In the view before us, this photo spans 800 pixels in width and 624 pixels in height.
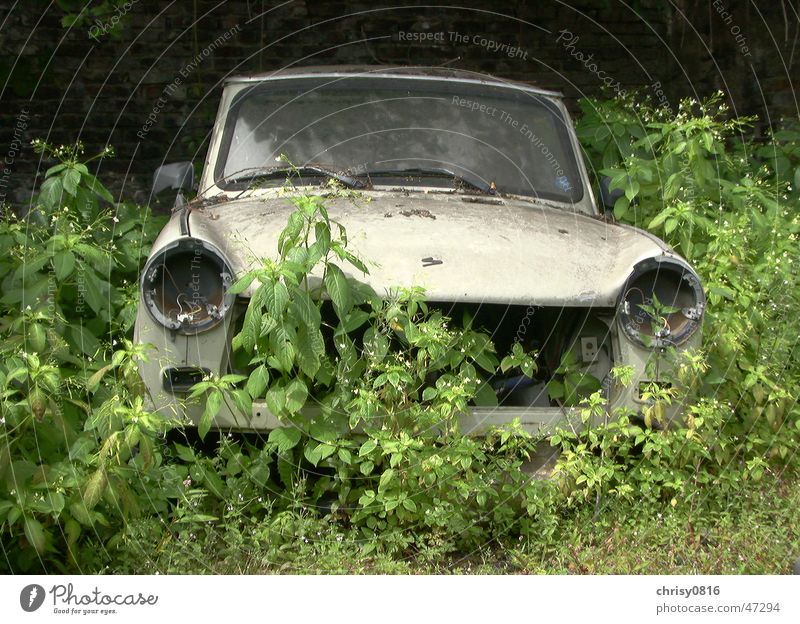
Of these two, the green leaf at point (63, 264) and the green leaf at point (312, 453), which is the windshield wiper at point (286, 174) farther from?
the green leaf at point (312, 453)

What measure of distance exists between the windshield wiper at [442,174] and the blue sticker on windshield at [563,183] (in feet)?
1.25

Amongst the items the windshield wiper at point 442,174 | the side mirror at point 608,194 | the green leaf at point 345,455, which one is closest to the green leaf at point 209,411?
the green leaf at point 345,455

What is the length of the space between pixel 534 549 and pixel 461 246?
3.59 ft

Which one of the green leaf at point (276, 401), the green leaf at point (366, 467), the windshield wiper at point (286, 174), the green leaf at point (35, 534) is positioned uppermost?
the windshield wiper at point (286, 174)

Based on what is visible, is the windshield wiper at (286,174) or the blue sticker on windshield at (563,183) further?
the blue sticker on windshield at (563,183)

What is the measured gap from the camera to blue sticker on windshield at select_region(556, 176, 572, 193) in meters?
4.95

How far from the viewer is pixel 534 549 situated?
368cm

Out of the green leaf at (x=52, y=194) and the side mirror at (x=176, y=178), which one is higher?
the side mirror at (x=176, y=178)

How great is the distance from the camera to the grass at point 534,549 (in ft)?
11.5

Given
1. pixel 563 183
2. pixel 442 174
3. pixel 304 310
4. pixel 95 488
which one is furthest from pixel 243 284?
pixel 563 183

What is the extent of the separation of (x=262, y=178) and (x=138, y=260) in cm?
86

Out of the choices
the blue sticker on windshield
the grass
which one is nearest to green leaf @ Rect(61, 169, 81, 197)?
the grass
